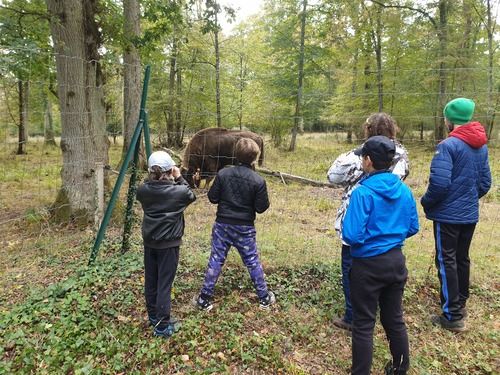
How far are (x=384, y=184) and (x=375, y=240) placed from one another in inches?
15.6

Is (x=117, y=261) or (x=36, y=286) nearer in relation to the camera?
(x=36, y=286)

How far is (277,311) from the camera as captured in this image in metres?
3.25

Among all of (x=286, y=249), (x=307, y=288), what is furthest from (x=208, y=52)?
(x=307, y=288)

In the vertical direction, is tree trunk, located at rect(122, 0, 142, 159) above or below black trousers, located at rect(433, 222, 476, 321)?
above

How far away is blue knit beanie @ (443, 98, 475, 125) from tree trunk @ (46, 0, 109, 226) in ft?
14.5

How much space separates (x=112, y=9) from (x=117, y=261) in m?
4.51

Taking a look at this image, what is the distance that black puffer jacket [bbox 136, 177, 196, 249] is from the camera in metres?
2.76

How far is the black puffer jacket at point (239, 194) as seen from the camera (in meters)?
3.03

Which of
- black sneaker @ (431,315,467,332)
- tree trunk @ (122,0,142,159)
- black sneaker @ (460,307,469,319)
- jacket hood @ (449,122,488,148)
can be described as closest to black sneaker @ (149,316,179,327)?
black sneaker @ (431,315,467,332)

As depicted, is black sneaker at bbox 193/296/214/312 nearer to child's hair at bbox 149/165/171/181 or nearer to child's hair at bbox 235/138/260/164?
child's hair at bbox 149/165/171/181

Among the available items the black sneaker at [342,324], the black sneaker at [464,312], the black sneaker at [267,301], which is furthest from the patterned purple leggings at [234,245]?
the black sneaker at [464,312]

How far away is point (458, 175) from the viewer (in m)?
2.94

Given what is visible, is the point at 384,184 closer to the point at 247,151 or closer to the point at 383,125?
the point at 383,125

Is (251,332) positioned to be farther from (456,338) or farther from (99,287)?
(456,338)
